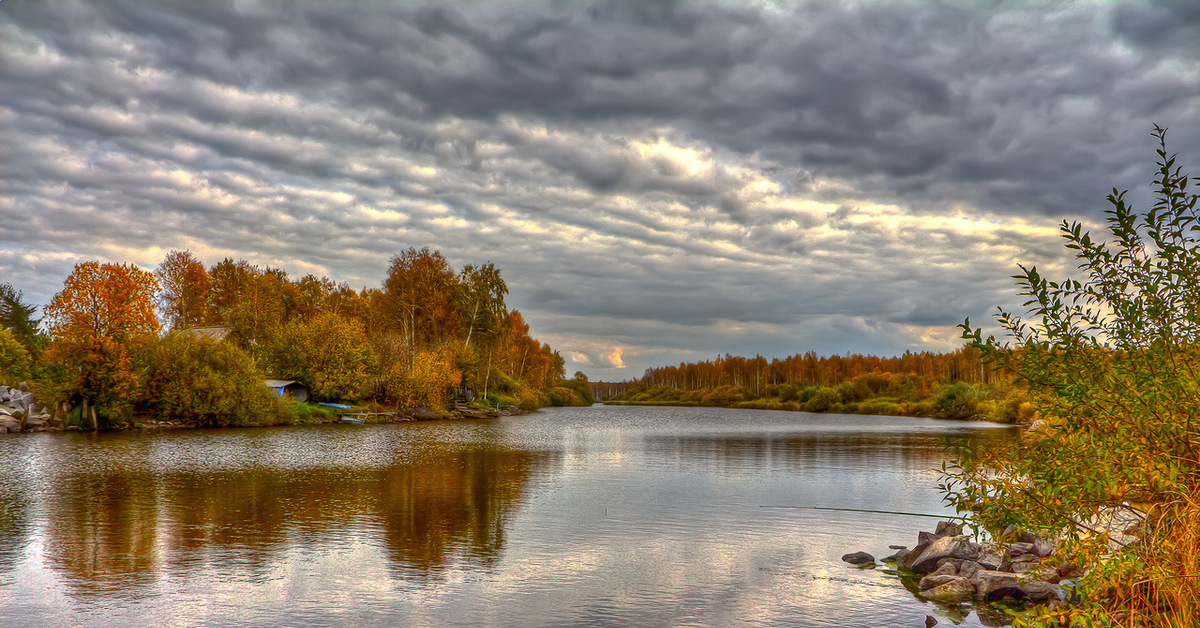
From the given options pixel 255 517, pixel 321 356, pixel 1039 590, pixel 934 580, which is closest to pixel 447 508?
pixel 255 517

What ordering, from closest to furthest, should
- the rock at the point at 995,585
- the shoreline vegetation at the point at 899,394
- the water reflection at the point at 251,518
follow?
the rock at the point at 995,585 < the water reflection at the point at 251,518 < the shoreline vegetation at the point at 899,394

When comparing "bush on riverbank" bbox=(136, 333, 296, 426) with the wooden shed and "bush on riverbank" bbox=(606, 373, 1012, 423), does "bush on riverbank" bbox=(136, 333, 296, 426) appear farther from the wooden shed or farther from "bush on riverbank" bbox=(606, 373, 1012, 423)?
"bush on riverbank" bbox=(606, 373, 1012, 423)

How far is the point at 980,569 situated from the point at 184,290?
9373 cm

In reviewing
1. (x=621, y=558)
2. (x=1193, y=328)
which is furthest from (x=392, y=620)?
(x=1193, y=328)

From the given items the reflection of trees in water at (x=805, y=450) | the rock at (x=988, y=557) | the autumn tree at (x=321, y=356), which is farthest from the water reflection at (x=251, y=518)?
the autumn tree at (x=321, y=356)

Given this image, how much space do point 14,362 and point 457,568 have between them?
6617cm

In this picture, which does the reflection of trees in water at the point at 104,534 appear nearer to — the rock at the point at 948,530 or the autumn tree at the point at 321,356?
the rock at the point at 948,530

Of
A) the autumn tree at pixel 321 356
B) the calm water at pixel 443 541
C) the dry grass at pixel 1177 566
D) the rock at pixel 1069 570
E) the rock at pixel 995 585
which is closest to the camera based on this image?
the dry grass at pixel 1177 566

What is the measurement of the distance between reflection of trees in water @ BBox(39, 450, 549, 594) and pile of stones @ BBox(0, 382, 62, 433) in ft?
99.0

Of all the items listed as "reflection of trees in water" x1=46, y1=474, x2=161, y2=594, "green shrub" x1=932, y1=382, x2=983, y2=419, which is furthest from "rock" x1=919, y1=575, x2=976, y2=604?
"green shrub" x1=932, y1=382, x2=983, y2=419

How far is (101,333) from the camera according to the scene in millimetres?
48844

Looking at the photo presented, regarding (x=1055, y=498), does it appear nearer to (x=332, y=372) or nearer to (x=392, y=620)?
(x=392, y=620)

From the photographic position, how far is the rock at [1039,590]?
11.6m

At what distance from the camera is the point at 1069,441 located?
7531mm
